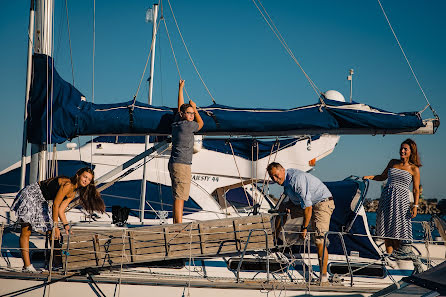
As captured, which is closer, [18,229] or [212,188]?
[18,229]

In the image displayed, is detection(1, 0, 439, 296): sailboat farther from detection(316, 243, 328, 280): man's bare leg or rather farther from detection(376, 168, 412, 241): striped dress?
detection(376, 168, 412, 241): striped dress

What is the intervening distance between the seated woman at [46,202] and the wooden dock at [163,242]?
38cm

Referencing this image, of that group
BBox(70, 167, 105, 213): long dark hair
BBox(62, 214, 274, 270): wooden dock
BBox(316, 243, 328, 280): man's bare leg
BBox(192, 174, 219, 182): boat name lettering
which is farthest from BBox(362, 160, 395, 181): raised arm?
BBox(192, 174, 219, 182): boat name lettering

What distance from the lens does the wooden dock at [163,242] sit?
628 centimetres

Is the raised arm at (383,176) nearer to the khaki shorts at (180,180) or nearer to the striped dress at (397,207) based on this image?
the striped dress at (397,207)

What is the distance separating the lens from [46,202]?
664 centimetres

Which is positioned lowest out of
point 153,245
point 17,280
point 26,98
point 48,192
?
point 17,280

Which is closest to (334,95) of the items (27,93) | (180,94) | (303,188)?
(180,94)

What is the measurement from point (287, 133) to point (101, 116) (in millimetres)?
3181

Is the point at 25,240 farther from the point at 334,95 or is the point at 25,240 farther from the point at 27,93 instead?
the point at 334,95

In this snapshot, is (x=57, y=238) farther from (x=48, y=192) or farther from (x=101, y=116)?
(x=101, y=116)

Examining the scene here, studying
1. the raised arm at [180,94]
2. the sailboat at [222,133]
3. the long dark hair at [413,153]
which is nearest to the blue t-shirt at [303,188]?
the sailboat at [222,133]

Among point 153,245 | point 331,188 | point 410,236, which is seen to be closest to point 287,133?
point 331,188

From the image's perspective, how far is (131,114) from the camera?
7.84m
